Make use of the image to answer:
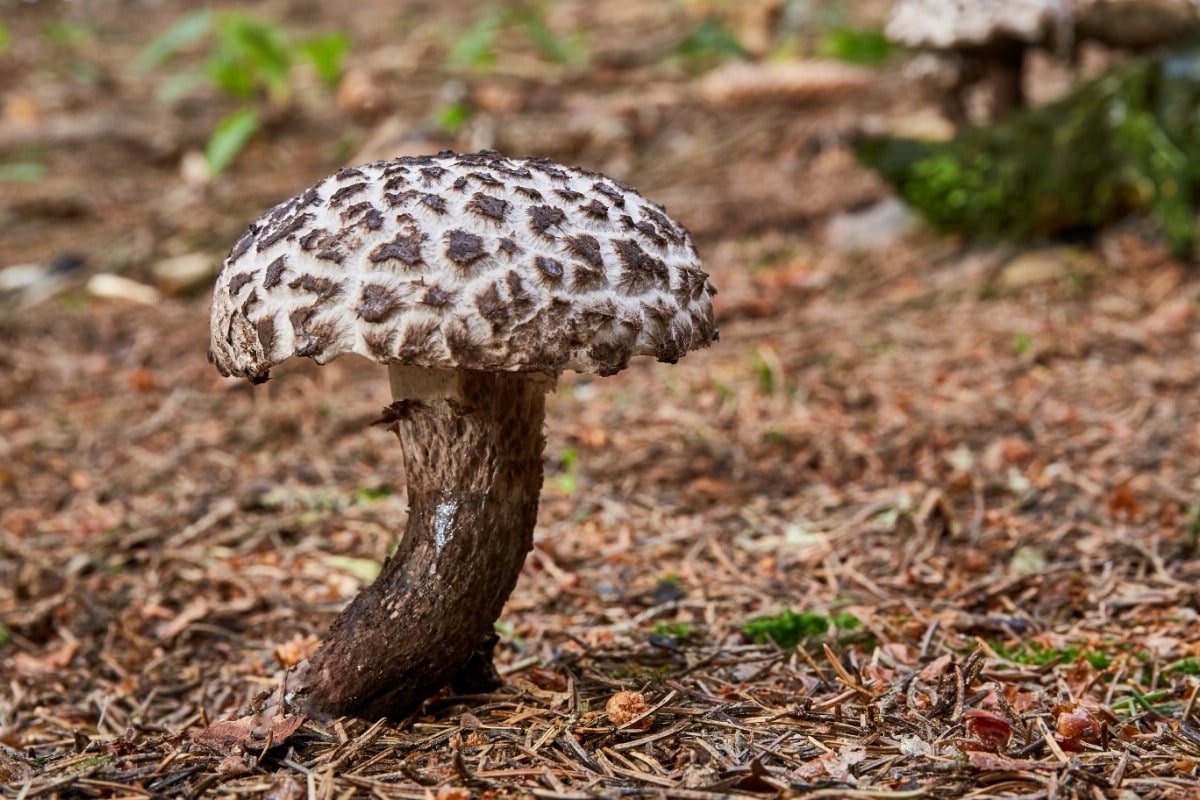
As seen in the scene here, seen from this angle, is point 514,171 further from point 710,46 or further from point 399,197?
point 710,46

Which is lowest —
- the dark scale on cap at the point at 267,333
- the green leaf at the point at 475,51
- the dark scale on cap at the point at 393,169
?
the dark scale on cap at the point at 267,333

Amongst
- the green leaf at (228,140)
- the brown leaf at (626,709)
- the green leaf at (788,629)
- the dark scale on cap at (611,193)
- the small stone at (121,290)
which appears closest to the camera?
the dark scale on cap at (611,193)

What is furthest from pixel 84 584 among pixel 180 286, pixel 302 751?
pixel 180 286

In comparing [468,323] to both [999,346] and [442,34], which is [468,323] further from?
Result: [442,34]

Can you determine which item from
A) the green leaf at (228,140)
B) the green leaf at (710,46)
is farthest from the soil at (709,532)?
the green leaf at (710,46)

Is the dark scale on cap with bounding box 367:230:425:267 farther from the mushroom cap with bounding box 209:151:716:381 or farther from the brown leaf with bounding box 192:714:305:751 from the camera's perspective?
the brown leaf with bounding box 192:714:305:751

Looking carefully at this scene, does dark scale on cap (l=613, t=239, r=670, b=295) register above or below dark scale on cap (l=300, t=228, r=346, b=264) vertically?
below

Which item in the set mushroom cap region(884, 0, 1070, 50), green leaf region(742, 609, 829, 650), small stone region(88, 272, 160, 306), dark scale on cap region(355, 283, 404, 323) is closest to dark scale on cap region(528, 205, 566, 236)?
dark scale on cap region(355, 283, 404, 323)

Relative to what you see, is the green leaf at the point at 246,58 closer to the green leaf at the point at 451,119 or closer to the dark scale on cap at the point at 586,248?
the green leaf at the point at 451,119
